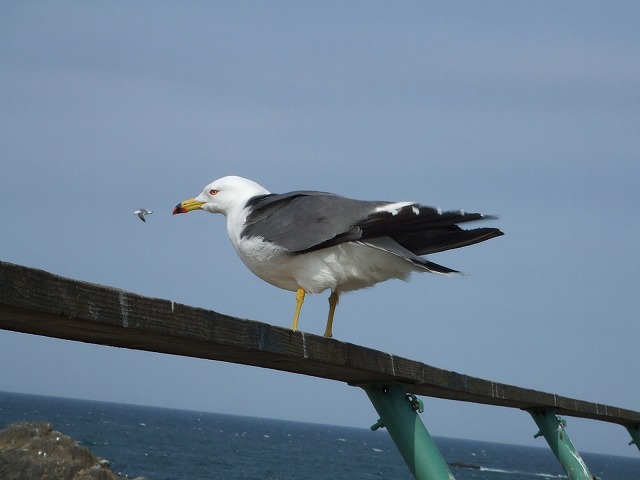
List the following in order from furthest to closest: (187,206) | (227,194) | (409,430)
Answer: (187,206)
(227,194)
(409,430)

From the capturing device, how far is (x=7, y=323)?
2.27 metres

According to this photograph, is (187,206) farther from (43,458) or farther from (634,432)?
(43,458)

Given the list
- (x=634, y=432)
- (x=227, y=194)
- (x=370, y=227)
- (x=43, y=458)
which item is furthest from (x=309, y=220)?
(x=43, y=458)

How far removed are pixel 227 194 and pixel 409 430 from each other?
2587mm

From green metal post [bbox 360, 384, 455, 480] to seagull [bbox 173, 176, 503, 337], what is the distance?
0.91 metres

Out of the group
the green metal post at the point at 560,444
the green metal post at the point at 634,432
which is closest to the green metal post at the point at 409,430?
the green metal post at the point at 560,444

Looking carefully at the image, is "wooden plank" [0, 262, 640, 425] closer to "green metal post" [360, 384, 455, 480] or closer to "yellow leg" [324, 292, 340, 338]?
"green metal post" [360, 384, 455, 480]

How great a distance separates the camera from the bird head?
586cm

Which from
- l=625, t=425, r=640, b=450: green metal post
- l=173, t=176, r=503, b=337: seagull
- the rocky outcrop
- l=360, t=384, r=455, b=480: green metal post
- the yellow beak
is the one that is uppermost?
the yellow beak

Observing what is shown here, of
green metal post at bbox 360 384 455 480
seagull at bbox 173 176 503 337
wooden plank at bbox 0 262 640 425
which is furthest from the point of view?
seagull at bbox 173 176 503 337

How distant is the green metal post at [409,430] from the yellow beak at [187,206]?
274 centimetres

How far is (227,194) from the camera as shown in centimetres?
595

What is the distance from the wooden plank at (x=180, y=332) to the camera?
6.94 ft

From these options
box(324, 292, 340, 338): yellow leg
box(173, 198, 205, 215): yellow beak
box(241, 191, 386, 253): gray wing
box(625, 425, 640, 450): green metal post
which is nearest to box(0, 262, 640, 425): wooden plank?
box(241, 191, 386, 253): gray wing
